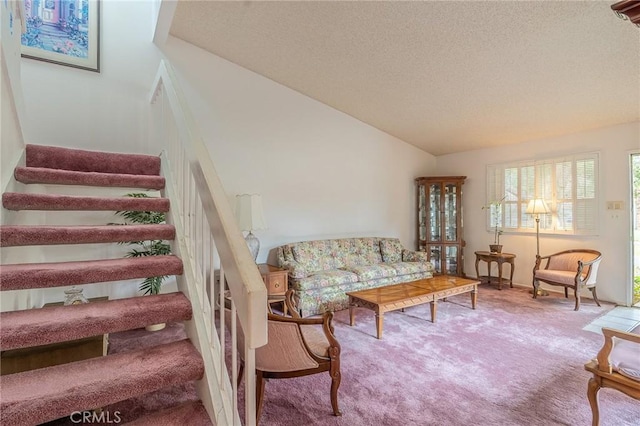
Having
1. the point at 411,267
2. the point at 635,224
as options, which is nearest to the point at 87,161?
the point at 411,267

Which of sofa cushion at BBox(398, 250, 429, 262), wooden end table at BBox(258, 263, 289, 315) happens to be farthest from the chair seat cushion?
wooden end table at BBox(258, 263, 289, 315)

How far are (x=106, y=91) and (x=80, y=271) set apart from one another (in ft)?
9.21

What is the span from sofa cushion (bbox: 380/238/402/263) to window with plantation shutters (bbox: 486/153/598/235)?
1.81 meters

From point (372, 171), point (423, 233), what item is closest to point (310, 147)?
point (372, 171)

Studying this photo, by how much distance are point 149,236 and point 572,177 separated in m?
5.49

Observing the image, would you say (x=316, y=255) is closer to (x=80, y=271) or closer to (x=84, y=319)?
(x=80, y=271)

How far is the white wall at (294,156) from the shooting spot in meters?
4.05

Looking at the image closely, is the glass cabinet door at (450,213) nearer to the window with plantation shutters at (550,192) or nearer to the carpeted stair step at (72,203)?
the window with plantation shutters at (550,192)

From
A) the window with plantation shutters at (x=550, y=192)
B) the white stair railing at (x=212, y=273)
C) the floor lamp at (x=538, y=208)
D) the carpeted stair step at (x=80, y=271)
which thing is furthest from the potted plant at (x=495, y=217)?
the carpeted stair step at (x=80, y=271)

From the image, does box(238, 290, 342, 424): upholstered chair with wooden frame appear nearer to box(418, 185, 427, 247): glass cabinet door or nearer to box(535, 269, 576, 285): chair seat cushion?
box(535, 269, 576, 285): chair seat cushion

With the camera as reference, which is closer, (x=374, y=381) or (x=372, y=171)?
(x=374, y=381)

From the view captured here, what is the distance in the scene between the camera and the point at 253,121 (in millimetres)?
4328

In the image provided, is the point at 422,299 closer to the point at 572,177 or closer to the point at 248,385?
the point at 248,385

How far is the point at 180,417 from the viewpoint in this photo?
4.15 ft
